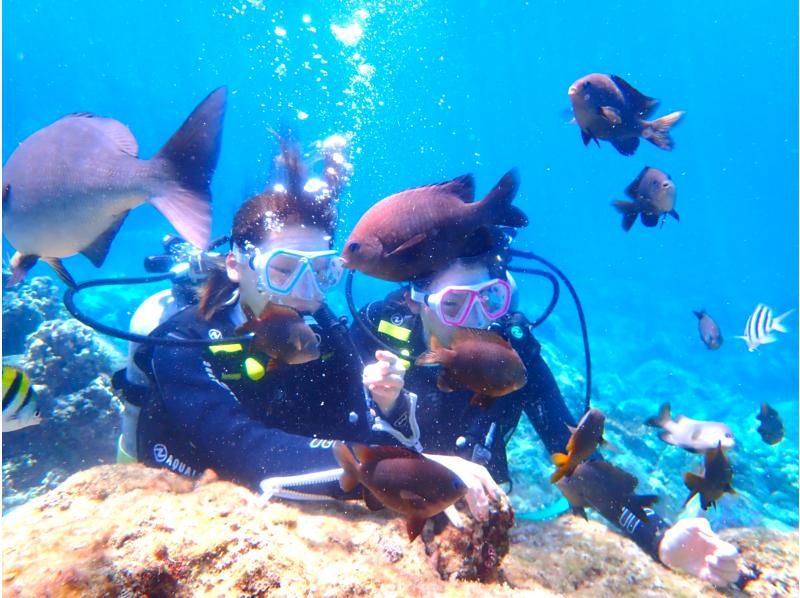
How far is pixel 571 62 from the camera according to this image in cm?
5138

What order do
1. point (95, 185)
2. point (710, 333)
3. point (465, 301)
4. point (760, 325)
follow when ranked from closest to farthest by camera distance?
point (95, 185)
point (465, 301)
point (760, 325)
point (710, 333)

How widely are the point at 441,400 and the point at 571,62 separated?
191ft

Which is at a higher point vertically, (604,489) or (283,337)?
(283,337)

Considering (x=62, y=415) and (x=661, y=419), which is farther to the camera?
(x=62, y=415)

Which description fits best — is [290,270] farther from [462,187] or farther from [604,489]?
[604,489]

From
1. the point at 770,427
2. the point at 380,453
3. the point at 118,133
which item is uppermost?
the point at 118,133

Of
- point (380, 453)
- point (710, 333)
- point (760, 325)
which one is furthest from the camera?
point (710, 333)

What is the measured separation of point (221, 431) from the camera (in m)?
2.60

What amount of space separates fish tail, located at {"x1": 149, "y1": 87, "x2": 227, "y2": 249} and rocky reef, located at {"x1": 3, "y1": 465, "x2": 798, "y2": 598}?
1084mm

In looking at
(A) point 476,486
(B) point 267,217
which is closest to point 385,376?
(A) point 476,486

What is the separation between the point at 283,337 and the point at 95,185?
3.37 ft

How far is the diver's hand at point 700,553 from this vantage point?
2555 millimetres

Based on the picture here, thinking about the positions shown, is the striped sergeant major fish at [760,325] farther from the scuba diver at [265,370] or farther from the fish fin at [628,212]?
the scuba diver at [265,370]

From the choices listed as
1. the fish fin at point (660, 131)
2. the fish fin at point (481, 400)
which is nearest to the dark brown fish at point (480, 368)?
the fish fin at point (481, 400)
